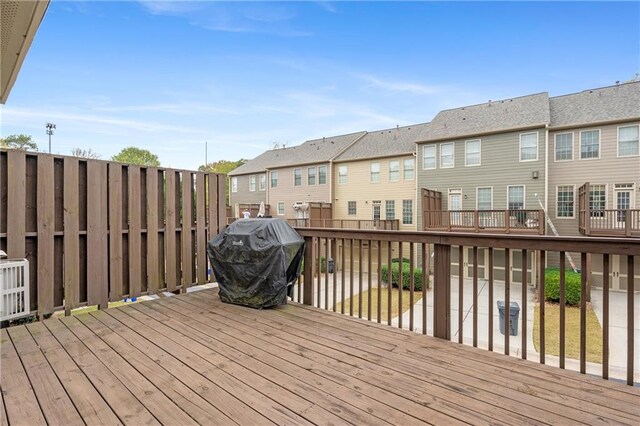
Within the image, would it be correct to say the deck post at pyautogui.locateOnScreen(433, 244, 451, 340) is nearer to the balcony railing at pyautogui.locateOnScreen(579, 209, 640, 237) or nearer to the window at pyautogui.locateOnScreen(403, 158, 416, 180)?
the balcony railing at pyautogui.locateOnScreen(579, 209, 640, 237)

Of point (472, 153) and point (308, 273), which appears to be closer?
point (308, 273)

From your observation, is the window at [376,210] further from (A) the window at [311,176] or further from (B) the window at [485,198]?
(B) the window at [485,198]

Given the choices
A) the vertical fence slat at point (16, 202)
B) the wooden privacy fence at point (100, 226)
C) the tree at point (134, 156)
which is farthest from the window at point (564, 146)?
the tree at point (134, 156)

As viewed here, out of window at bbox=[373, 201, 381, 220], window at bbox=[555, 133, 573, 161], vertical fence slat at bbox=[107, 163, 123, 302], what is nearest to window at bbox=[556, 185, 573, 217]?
window at bbox=[555, 133, 573, 161]

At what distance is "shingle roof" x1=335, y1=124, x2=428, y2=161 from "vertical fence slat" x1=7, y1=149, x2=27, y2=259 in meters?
14.3

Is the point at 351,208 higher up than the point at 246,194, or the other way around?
the point at 246,194

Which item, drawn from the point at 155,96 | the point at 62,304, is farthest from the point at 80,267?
the point at 155,96

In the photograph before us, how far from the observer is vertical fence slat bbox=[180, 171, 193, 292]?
12.6 feet

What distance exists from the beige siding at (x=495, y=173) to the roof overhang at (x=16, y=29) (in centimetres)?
1402

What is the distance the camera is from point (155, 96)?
41.7 ft

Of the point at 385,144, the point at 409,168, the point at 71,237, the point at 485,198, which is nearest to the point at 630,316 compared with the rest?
the point at 71,237

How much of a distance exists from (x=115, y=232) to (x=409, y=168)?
45.1ft

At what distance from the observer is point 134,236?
11.2 ft

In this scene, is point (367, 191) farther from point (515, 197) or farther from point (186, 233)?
point (186, 233)
